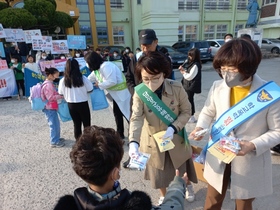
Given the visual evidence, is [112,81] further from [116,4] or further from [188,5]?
[188,5]

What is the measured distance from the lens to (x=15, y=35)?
372 inches

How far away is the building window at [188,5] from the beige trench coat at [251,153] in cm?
2412

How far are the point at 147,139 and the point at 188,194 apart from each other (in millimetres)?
965

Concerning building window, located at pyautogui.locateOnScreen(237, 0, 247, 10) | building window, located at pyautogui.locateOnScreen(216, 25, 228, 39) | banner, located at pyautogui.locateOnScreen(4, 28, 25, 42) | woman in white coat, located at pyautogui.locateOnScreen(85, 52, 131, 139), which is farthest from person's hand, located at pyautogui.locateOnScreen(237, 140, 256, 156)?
building window, located at pyautogui.locateOnScreen(237, 0, 247, 10)

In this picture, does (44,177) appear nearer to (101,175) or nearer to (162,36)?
(101,175)

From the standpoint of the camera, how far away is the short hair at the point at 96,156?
3.23ft

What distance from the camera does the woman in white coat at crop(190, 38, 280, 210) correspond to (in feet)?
4.55

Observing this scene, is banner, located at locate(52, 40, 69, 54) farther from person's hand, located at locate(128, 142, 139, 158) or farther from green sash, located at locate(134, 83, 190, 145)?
person's hand, located at locate(128, 142, 139, 158)

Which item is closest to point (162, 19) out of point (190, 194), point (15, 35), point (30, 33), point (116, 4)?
point (116, 4)

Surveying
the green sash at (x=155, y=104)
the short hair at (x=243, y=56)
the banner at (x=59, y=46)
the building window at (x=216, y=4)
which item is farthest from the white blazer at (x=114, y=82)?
the building window at (x=216, y=4)

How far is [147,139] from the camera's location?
2.08 m

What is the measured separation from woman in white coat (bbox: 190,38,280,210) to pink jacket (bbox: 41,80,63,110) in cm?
280

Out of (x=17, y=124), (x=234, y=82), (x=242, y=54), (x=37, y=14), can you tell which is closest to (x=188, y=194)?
(x=234, y=82)

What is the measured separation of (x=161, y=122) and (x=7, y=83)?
7389mm
